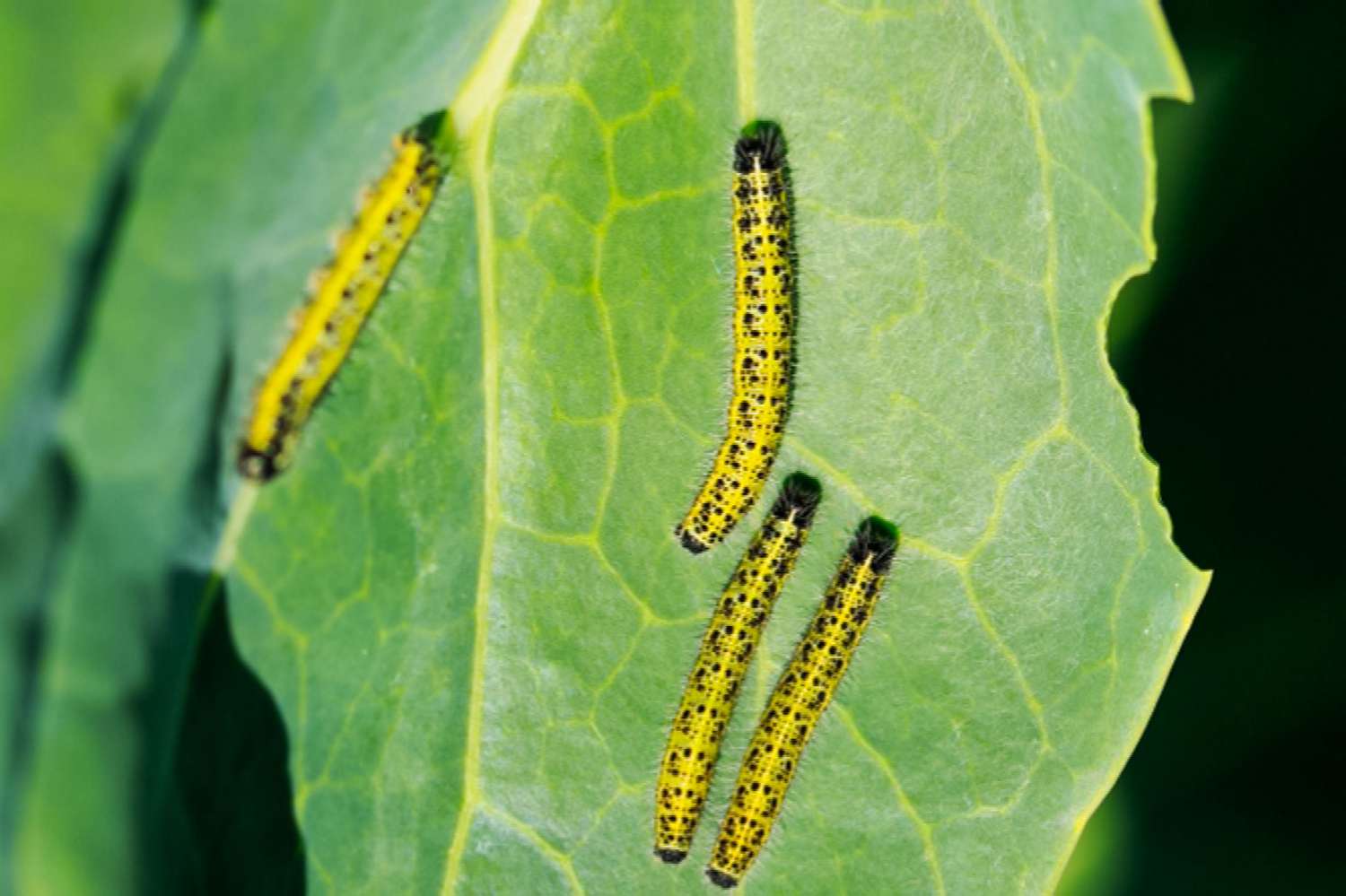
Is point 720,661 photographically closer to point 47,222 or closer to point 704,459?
point 704,459

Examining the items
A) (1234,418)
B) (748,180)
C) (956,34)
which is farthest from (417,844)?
(1234,418)

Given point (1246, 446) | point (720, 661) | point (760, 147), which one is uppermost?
point (1246, 446)

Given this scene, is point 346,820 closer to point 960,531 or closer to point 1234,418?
point 960,531

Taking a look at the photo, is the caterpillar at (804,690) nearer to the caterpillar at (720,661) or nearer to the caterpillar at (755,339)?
the caterpillar at (720,661)

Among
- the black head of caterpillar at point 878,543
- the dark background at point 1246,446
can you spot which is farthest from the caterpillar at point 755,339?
the dark background at point 1246,446

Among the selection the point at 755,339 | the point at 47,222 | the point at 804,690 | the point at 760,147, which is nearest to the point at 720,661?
the point at 804,690
